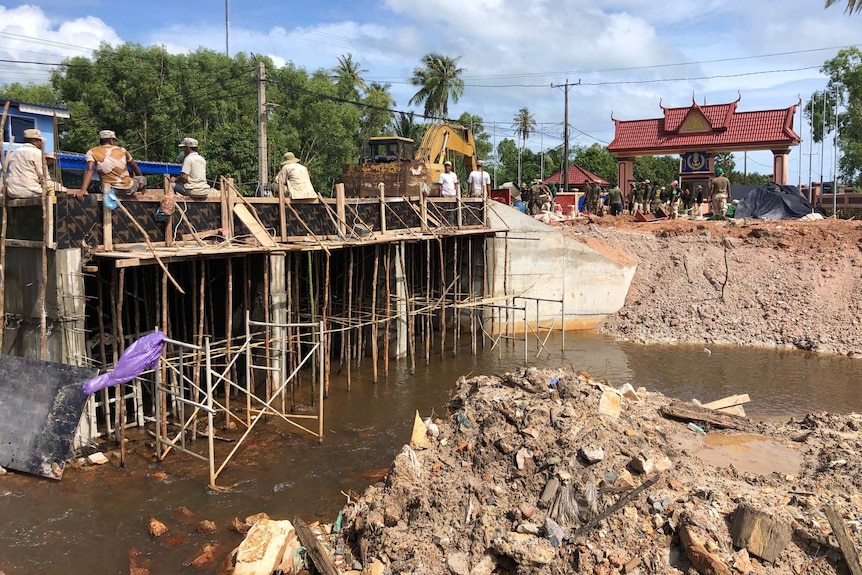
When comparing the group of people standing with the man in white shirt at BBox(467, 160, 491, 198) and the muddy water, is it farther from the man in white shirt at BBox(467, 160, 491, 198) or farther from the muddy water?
the man in white shirt at BBox(467, 160, 491, 198)

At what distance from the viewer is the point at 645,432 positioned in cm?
966

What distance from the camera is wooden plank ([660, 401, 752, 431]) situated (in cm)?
1080

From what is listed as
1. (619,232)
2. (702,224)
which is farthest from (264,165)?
(702,224)

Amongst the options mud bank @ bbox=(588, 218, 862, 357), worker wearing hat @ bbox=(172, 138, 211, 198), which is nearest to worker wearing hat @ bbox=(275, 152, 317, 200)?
worker wearing hat @ bbox=(172, 138, 211, 198)

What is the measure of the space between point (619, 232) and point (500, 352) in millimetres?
9115

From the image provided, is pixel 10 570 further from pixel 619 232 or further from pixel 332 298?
pixel 619 232

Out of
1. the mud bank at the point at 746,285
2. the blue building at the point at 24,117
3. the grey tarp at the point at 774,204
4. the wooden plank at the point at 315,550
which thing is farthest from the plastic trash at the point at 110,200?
the grey tarp at the point at 774,204

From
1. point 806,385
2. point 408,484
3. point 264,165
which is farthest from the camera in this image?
point 264,165

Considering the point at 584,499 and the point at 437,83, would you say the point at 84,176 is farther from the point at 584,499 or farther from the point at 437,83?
the point at 437,83

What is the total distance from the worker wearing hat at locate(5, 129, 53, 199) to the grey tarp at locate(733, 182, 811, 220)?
25744mm

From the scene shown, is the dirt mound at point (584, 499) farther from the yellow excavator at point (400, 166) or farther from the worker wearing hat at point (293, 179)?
the yellow excavator at point (400, 166)

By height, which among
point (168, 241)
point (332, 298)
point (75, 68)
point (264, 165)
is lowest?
point (332, 298)

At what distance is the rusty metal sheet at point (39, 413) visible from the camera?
9.59m

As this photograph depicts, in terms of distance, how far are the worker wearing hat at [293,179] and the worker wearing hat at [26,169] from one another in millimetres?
4611
